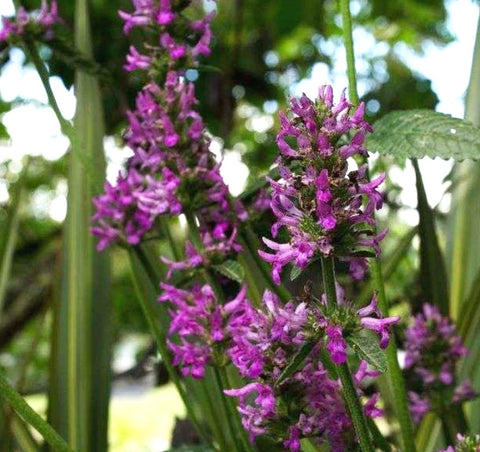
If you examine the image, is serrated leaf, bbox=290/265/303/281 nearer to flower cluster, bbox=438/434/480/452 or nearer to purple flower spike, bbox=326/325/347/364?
purple flower spike, bbox=326/325/347/364

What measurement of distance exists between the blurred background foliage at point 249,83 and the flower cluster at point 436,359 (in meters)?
0.48

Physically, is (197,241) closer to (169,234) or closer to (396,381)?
(169,234)

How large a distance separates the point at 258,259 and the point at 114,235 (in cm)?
18

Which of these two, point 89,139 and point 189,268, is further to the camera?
point 89,139

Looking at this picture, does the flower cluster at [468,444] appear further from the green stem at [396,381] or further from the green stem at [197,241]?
the green stem at [197,241]

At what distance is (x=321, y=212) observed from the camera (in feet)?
1.57

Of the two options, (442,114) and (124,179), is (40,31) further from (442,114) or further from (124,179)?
(442,114)

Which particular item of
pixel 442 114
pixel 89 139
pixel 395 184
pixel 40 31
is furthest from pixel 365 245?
pixel 395 184

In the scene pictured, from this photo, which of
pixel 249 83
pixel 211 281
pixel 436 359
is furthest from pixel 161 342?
pixel 249 83

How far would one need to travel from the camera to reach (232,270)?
681 millimetres

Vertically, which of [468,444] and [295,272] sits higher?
[295,272]

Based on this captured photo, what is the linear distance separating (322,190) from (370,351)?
10cm

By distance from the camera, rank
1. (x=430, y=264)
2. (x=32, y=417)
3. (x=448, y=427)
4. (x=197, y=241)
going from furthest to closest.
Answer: (x=430, y=264), (x=448, y=427), (x=197, y=241), (x=32, y=417)

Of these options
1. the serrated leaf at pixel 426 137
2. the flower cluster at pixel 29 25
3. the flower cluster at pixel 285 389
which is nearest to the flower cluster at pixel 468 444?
the flower cluster at pixel 285 389
